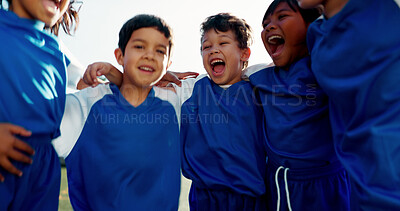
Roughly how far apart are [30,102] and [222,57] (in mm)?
1037

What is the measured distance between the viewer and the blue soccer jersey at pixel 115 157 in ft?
4.71

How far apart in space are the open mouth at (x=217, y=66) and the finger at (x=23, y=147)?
1041 mm

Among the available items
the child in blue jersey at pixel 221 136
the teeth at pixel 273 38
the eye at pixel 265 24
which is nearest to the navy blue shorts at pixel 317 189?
the child in blue jersey at pixel 221 136

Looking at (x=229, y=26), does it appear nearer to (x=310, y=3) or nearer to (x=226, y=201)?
(x=310, y=3)

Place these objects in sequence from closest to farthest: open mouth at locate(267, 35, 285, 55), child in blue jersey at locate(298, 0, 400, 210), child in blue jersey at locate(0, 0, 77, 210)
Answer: child in blue jersey at locate(298, 0, 400, 210) → child in blue jersey at locate(0, 0, 77, 210) → open mouth at locate(267, 35, 285, 55)

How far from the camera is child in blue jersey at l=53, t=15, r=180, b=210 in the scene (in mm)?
1440

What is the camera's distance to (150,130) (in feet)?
5.00

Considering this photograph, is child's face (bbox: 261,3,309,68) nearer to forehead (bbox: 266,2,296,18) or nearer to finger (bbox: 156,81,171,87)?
forehead (bbox: 266,2,296,18)

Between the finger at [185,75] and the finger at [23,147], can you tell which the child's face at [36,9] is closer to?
the finger at [23,147]

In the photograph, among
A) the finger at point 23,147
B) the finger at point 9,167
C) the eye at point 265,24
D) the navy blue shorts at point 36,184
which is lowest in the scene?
the navy blue shorts at point 36,184

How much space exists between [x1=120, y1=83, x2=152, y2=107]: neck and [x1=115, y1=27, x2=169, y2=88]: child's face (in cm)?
2

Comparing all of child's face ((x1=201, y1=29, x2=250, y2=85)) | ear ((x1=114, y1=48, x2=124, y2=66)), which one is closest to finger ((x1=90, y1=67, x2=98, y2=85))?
ear ((x1=114, y1=48, x2=124, y2=66))

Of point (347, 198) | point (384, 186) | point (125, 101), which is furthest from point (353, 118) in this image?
point (125, 101)

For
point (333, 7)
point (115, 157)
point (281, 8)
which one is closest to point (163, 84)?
point (115, 157)
